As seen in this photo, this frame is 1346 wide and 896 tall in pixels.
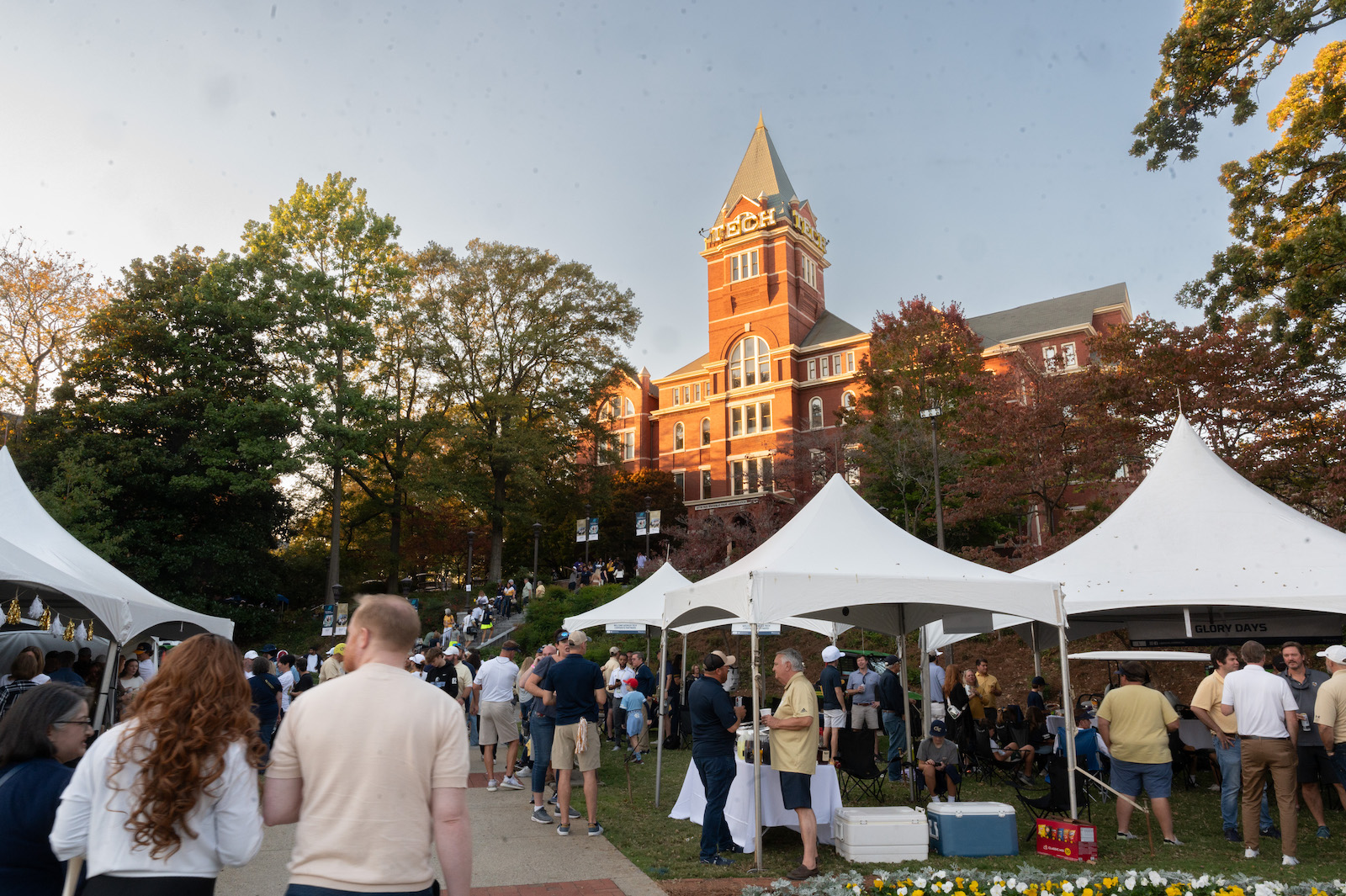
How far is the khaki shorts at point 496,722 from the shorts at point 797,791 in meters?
4.91

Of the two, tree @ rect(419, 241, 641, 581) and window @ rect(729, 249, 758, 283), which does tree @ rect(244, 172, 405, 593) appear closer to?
tree @ rect(419, 241, 641, 581)

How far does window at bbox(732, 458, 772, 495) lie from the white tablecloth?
114 ft

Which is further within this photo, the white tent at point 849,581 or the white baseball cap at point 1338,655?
the white tent at point 849,581

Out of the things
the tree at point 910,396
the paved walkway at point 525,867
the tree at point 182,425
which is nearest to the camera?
the paved walkway at point 525,867

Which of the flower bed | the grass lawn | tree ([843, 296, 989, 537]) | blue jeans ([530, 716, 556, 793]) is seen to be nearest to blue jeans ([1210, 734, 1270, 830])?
the grass lawn

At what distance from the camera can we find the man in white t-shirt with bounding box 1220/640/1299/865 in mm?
6758

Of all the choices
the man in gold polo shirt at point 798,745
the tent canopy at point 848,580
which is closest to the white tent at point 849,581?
the tent canopy at point 848,580

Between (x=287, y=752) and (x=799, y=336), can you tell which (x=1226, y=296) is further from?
(x=799, y=336)

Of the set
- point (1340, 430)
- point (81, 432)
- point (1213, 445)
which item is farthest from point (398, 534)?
point (1340, 430)

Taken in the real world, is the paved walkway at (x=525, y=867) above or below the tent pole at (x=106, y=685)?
below

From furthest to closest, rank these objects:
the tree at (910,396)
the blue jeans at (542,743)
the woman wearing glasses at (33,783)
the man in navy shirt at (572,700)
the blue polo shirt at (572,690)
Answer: the tree at (910,396)
the blue jeans at (542,743)
the blue polo shirt at (572,690)
the man in navy shirt at (572,700)
the woman wearing glasses at (33,783)

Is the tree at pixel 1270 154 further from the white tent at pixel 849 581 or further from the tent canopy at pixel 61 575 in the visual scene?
the tent canopy at pixel 61 575

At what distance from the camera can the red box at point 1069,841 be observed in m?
6.89

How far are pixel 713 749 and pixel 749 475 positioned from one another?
40205 millimetres
